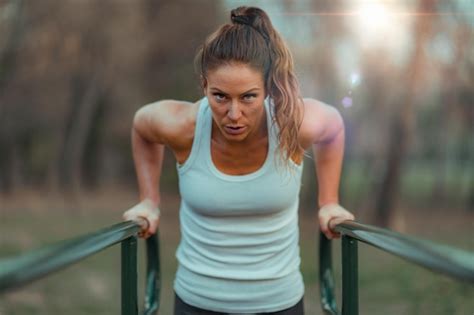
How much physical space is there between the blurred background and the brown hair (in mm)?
3437

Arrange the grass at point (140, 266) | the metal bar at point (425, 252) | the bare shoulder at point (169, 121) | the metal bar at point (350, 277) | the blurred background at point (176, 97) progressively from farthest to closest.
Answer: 1. the blurred background at point (176, 97)
2. the grass at point (140, 266)
3. the bare shoulder at point (169, 121)
4. the metal bar at point (350, 277)
5. the metal bar at point (425, 252)

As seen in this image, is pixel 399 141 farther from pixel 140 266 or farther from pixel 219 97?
pixel 219 97

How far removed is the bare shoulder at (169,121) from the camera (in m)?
1.13

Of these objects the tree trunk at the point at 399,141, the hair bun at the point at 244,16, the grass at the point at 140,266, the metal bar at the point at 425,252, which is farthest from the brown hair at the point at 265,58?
the tree trunk at the point at 399,141

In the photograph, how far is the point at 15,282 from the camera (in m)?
0.58

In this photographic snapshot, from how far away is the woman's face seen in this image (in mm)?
1013

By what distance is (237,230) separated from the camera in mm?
1111

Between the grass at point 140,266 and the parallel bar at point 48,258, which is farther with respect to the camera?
the grass at point 140,266

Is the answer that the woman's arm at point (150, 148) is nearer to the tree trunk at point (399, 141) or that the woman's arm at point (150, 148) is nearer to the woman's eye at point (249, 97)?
the woman's eye at point (249, 97)

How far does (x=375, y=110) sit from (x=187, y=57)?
2.21 m

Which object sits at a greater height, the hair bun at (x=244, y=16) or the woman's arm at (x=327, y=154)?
the hair bun at (x=244, y=16)

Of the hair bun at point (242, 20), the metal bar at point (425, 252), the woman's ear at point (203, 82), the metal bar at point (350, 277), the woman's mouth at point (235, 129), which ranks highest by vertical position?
the hair bun at point (242, 20)

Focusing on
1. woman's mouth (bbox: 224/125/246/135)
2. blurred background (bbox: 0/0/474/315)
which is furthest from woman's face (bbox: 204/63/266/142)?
blurred background (bbox: 0/0/474/315)

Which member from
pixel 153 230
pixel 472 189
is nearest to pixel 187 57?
pixel 472 189
